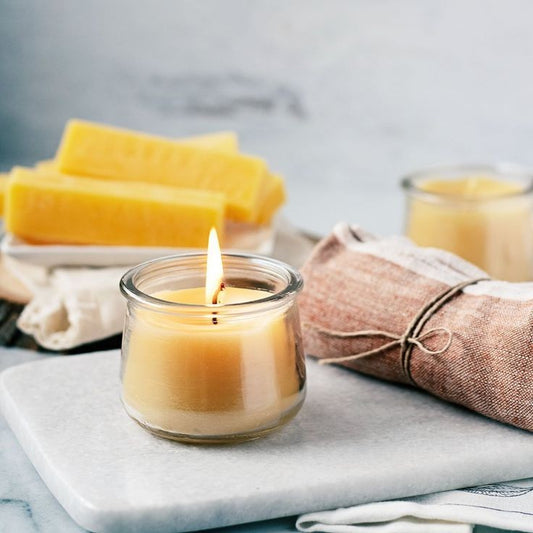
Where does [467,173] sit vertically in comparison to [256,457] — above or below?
above

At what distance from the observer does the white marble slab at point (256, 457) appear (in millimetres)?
757

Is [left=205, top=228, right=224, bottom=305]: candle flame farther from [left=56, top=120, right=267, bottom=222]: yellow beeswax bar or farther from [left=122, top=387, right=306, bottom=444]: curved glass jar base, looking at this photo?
[left=56, top=120, right=267, bottom=222]: yellow beeswax bar

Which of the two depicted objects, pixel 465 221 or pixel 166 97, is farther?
pixel 166 97

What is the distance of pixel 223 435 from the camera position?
83cm

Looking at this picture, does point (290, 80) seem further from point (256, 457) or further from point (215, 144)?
point (256, 457)

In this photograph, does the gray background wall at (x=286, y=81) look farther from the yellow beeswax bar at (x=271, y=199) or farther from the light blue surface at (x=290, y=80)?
the yellow beeswax bar at (x=271, y=199)

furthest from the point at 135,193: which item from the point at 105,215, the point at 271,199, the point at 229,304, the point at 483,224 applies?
the point at 229,304

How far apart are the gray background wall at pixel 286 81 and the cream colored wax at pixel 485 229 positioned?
2.82 feet

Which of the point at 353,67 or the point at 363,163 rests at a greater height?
the point at 353,67

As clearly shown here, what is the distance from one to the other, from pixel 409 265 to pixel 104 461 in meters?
0.37

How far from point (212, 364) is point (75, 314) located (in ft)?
1.33

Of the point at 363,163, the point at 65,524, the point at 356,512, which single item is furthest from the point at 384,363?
the point at 363,163

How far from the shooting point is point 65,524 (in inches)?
31.2

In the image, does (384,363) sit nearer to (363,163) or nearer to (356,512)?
(356,512)
